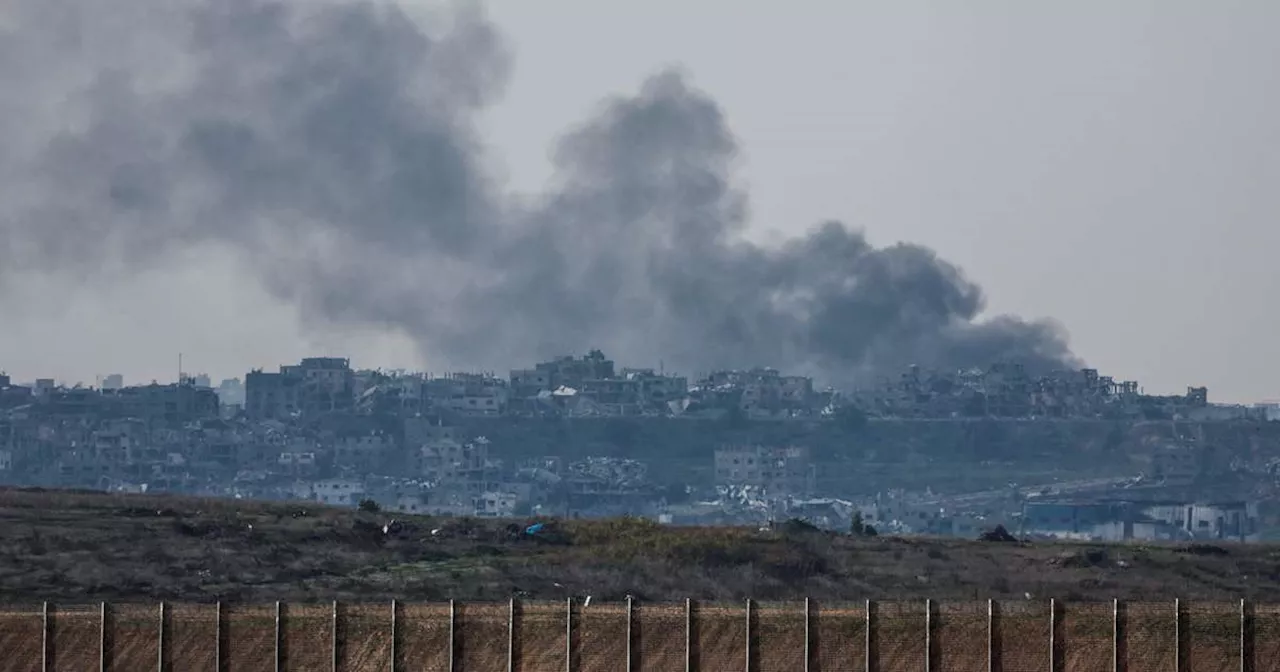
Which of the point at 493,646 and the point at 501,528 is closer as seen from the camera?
the point at 493,646

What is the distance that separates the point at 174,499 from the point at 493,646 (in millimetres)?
56464

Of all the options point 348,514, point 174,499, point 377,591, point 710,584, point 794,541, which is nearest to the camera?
point 377,591

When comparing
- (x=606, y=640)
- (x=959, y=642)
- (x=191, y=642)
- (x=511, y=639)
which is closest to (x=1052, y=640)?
(x=959, y=642)

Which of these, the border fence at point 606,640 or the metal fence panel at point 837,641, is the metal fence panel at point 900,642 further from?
the metal fence panel at point 837,641

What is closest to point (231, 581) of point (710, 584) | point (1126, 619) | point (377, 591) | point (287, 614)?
point (377, 591)

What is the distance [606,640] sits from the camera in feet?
134

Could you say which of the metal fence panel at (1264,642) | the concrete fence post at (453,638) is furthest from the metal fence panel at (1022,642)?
the concrete fence post at (453,638)

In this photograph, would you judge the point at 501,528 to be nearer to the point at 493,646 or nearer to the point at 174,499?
the point at 174,499

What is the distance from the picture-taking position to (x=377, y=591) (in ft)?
203

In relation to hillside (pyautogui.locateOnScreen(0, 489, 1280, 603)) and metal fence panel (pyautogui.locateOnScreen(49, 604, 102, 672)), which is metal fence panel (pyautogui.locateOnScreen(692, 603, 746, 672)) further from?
hillside (pyautogui.locateOnScreen(0, 489, 1280, 603))

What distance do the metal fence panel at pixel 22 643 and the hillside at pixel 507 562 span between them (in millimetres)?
16941

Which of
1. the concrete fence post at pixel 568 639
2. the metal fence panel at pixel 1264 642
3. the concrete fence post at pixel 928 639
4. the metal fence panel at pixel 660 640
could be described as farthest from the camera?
the metal fence panel at pixel 1264 642

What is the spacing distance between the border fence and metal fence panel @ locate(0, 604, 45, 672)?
0.02 m

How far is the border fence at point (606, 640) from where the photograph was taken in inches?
1576
